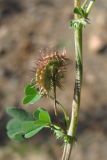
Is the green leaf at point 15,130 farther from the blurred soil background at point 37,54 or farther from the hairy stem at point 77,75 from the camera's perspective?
the blurred soil background at point 37,54

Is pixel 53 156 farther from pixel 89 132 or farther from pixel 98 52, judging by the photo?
pixel 98 52

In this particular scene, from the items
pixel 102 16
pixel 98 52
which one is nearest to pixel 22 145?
pixel 98 52

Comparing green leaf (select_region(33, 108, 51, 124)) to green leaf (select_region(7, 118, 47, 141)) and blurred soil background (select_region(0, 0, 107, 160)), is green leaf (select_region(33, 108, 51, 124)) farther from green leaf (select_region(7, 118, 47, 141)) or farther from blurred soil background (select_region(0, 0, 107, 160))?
blurred soil background (select_region(0, 0, 107, 160))

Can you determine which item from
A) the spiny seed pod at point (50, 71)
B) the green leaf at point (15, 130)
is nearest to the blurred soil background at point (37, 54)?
the green leaf at point (15, 130)

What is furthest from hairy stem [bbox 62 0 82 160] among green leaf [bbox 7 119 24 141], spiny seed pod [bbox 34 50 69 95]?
green leaf [bbox 7 119 24 141]

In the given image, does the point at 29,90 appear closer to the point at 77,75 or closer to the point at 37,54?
the point at 77,75
